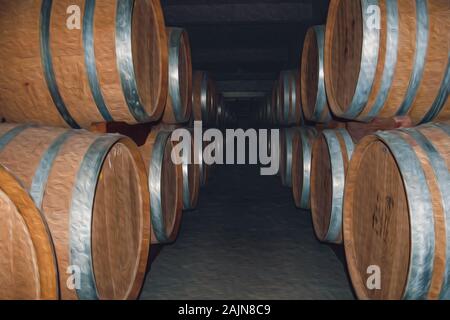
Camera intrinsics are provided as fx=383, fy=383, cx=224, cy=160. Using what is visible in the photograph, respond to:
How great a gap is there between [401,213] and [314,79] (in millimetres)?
2316

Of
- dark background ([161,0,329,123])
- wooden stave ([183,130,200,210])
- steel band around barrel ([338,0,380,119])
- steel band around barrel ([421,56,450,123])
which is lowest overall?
wooden stave ([183,130,200,210])

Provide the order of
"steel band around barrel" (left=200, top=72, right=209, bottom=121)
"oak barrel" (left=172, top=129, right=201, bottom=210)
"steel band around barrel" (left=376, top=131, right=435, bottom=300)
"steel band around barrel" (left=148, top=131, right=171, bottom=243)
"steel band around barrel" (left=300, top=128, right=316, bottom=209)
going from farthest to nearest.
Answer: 1. "steel band around barrel" (left=200, top=72, right=209, bottom=121)
2. "steel band around barrel" (left=300, top=128, right=316, bottom=209)
3. "oak barrel" (left=172, top=129, right=201, bottom=210)
4. "steel band around barrel" (left=148, top=131, right=171, bottom=243)
5. "steel band around barrel" (left=376, top=131, right=435, bottom=300)

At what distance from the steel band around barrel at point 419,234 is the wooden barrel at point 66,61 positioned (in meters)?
1.64

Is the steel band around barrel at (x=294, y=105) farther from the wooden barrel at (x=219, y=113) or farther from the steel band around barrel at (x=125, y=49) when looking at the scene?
the steel band around barrel at (x=125, y=49)

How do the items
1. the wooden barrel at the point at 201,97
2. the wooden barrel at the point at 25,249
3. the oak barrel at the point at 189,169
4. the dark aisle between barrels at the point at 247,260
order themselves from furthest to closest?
1. the wooden barrel at the point at 201,97
2. the oak barrel at the point at 189,169
3. the dark aisle between barrels at the point at 247,260
4. the wooden barrel at the point at 25,249

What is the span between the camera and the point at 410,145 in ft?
6.02

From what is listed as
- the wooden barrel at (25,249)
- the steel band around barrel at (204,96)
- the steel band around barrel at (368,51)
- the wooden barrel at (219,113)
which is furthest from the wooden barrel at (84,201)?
the wooden barrel at (219,113)

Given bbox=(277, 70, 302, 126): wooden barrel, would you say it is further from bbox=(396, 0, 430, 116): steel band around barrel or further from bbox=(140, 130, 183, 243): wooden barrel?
bbox=(396, 0, 430, 116): steel band around barrel

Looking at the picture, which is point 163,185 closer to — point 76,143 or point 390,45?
point 76,143

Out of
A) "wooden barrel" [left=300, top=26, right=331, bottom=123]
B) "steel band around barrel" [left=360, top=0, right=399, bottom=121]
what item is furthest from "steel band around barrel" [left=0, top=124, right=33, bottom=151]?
"wooden barrel" [left=300, top=26, right=331, bottom=123]

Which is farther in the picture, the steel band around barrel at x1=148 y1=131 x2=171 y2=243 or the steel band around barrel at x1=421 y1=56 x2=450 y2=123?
the steel band around barrel at x1=148 y1=131 x2=171 y2=243

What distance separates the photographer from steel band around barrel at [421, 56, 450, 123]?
2.26 metres

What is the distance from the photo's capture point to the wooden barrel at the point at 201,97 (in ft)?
19.3

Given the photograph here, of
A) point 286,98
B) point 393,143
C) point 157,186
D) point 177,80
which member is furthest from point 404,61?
point 286,98
